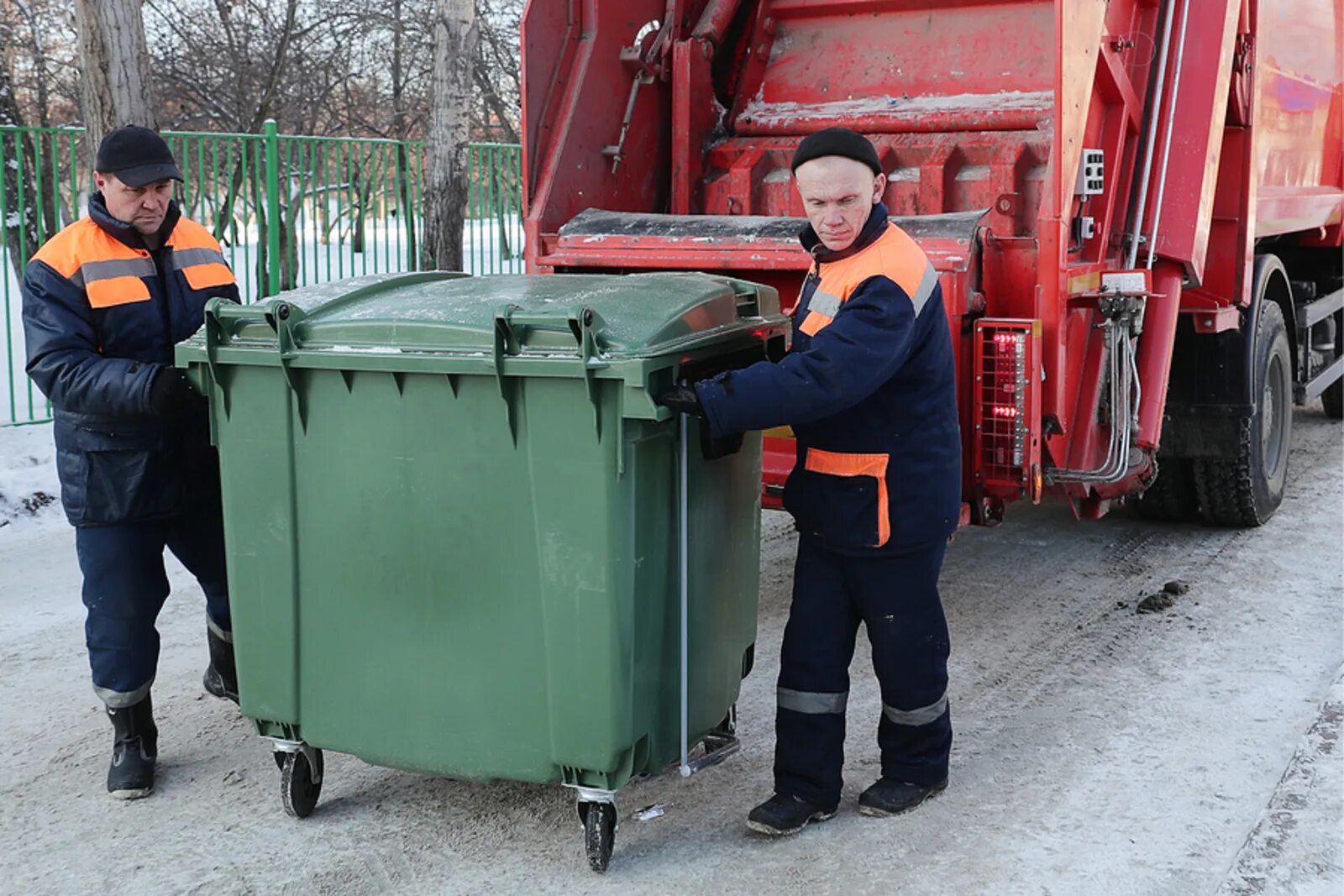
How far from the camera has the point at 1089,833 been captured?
2980 mm

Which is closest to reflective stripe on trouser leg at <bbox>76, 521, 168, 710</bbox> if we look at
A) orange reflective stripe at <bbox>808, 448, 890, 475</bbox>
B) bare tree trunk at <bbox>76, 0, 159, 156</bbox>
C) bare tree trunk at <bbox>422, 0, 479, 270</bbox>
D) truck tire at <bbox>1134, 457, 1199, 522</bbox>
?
orange reflective stripe at <bbox>808, 448, 890, 475</bbox>

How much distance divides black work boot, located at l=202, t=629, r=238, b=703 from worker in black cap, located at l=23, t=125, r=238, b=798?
1.05 feet

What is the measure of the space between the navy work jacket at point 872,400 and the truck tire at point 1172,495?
9.30ft

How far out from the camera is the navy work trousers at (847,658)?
3.02m

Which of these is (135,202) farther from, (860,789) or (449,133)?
(449,133)

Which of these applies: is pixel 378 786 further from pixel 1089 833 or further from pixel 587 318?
pixel 1089 833

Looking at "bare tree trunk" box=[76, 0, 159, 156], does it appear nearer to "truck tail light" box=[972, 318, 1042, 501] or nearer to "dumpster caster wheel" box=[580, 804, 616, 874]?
"truck tail light" box=[972, 318, 1042, 501]

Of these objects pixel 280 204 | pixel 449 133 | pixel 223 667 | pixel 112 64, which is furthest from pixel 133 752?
pixel 449 133

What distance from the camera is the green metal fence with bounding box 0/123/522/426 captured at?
7.00 metres

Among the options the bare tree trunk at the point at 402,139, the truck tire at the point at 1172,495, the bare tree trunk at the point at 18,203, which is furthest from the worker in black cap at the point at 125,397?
the bare tree trunk at the point at 402,139

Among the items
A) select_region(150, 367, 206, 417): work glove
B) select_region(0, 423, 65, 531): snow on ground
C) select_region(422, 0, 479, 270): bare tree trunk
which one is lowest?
select_region(0, 423, 65, 531): snow on ground

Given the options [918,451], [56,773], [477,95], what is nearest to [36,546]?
[56,773]

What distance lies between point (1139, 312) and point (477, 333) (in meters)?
2.37

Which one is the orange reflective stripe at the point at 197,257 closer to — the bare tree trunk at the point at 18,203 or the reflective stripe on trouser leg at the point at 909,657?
the reflective stripe on trouser leg at the point at 909,657
